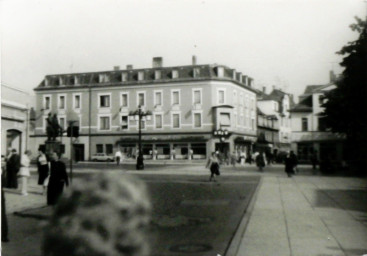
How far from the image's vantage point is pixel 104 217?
3.50 ft

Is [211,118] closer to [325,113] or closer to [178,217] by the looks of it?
[325,113]

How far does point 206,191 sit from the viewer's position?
11.8m

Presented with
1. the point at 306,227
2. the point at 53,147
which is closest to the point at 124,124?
the point at 53,147

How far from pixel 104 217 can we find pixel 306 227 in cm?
541

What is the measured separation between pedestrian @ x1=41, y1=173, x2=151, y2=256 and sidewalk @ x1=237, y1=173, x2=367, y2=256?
3.67 m

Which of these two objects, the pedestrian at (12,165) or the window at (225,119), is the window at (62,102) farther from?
the window at (225,119)

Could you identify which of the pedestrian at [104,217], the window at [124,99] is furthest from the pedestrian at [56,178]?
the pedestrian at [104,217]

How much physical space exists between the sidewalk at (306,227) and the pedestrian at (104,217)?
12.0 ft

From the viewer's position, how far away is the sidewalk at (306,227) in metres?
4.57

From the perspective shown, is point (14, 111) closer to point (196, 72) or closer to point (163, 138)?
point (163, 138)

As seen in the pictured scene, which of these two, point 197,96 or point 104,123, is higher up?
point 197,96

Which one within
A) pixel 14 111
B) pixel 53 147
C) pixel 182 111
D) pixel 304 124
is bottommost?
pixel 53 147

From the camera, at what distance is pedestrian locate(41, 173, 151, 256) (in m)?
1.06

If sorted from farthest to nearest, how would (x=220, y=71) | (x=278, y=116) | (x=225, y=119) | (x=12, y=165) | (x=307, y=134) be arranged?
(x=278, y=116)
(x=220, y=71)
(x=225, y=119)
(x=307, y=134)
(x=12, y=165)
